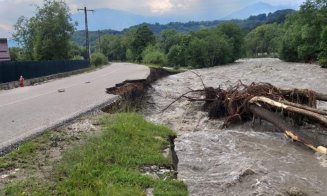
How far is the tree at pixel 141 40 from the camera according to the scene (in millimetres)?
109688

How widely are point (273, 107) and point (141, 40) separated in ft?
323

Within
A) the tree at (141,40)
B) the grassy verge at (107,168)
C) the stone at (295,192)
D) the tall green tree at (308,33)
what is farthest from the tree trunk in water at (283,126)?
the tree at (141,40)

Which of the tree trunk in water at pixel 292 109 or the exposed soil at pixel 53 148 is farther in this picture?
the tree trunk in water at pixel 292 109

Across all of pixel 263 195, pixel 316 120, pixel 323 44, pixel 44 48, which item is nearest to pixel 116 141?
pixel 263 195

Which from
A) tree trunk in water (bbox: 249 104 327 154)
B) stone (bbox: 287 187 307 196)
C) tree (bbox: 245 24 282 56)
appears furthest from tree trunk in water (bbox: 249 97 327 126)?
tree (bbox: 245 24 282 56)

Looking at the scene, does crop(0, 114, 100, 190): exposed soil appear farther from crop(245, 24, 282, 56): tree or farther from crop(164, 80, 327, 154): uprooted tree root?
crop(245, 24, 282, 56): tree

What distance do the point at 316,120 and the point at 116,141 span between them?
635 centimetres

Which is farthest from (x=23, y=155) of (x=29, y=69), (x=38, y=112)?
(x=29, y=69)

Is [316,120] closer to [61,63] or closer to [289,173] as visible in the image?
[289,173]

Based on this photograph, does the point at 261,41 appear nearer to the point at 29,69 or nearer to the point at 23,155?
the point at 29,69

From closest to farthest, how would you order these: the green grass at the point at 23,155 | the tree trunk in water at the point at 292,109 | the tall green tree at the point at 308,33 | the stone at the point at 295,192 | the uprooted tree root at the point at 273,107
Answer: the green grass at the point at 23,155
the stone at the point at 295,192
the tree trunk in water at the point at 292,109
the uprooted tree root at the point at 273,107
the tall green tree at the point at 308,33

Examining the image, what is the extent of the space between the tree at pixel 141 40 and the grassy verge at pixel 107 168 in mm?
98904

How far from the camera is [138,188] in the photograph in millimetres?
6887

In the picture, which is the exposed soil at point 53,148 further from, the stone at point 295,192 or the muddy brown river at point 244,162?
the stone at point 295,192
